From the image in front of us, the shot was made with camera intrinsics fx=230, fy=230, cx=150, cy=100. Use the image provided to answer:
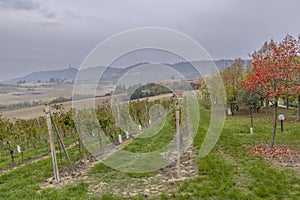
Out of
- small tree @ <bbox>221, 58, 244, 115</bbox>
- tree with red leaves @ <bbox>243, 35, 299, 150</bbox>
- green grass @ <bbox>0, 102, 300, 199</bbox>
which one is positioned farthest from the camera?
small tree @ <bbox>221, 58, 244, 115</bbox>

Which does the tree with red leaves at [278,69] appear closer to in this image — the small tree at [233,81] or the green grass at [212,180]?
the green grass at [212,180]

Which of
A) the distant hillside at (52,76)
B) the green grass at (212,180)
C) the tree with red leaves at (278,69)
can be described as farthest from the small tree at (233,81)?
the green grass at (212,180)

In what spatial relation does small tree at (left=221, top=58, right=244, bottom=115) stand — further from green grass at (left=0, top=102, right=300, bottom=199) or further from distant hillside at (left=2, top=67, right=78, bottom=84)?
green grass at (left=0, top=102, right=300, bottom=199)

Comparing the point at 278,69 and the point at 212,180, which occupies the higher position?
the point at 278,69

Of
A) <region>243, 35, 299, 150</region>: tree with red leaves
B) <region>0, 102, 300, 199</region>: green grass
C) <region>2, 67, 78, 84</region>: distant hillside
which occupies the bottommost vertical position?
<region>0, 102, 300, 199</region>: green grass

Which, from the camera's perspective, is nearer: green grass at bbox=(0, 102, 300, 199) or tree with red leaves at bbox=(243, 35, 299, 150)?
green grass at bbox=(0, 102, 300, 199)

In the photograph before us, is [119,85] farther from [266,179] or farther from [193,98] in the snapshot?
[266,179]

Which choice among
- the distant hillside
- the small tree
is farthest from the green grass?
the small tree

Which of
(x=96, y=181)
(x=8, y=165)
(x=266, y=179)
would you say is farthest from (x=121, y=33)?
(x=8, y=165)

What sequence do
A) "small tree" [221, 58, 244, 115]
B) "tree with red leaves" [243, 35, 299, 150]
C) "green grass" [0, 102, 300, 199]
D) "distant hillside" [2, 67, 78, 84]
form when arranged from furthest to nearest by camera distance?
"small tree" [221, 58, 244, 115], "distant hillside" [2, 67, 78, 84], "tree with red leaves" [243, 35, 299, 150], "green grass" [0, 102, 300, 199]

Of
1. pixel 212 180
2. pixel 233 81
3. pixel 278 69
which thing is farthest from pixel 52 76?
pixel 212 180

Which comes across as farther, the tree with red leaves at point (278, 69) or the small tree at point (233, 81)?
the small tree at point (233, 81)

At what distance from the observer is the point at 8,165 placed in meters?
7.71

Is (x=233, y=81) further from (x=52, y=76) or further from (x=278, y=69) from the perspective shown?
(x=52, y=76)
